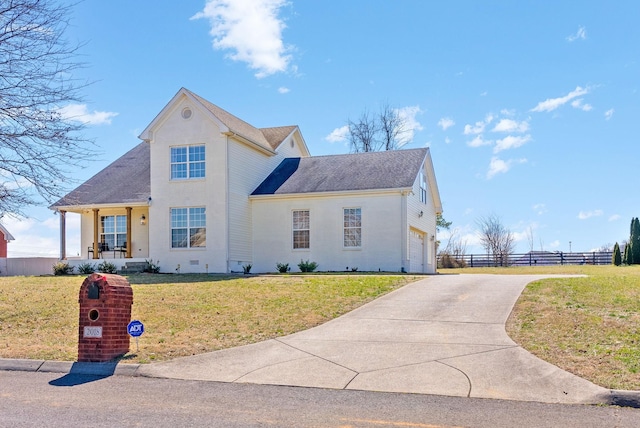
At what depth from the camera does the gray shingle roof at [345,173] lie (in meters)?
25.4

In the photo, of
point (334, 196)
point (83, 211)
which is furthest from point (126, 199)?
point (334, 196)

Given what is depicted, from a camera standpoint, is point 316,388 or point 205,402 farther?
point 316,388

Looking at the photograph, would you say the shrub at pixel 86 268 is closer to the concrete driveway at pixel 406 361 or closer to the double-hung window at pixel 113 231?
the double-hung window at pixel 113 231

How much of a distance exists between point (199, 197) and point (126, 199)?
3.99 meters

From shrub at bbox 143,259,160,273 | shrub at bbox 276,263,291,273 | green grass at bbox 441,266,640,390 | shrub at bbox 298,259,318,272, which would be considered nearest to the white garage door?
shrub at bbox 298,259,318,272

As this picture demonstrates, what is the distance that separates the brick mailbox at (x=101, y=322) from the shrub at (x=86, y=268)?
1674cm

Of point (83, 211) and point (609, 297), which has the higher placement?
point (83, 211)

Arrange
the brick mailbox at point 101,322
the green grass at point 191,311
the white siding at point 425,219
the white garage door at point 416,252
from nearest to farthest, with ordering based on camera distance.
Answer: the brick mailbox at point 101,322, the green grass at point 191,311, the white siding at point 425,219, the white garage door at point 416,252

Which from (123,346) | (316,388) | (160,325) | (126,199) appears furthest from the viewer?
(126,199)

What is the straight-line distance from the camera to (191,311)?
1341cm

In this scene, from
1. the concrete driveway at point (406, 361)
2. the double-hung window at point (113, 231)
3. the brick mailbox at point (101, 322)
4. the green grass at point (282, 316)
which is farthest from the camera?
the double-hung window at point (113, 231)

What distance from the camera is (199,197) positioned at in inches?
993

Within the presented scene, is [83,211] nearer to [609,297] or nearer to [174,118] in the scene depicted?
[174,118]

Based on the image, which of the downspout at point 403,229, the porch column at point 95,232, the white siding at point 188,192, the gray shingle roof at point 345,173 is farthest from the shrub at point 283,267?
the porch column at point 95,232
